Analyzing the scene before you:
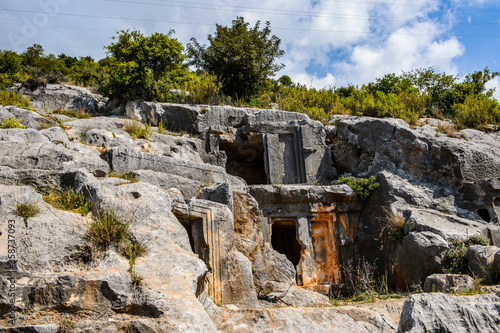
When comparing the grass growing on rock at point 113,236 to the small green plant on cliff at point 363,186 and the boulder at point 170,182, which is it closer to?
the boulder at point 170,182

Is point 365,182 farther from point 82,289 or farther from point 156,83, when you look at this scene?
point 82,289

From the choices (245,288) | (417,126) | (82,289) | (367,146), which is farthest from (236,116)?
(82,289)

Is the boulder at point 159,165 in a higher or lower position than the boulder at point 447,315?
higher

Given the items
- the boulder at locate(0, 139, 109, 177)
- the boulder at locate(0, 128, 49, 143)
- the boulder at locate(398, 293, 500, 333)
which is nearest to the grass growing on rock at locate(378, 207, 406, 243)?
the boulder at locate(398, 293, 500, 333)

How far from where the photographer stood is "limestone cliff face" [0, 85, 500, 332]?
4383mm

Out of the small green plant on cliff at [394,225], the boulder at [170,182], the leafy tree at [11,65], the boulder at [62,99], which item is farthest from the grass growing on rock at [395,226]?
the leafy tree at [11,65]

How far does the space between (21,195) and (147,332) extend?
2.55 meters

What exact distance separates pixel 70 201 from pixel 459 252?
25.2 feet

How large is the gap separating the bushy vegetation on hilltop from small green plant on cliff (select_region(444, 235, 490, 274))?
6.42 meters

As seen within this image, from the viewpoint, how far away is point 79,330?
4.03 meters

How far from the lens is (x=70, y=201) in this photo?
597 cm

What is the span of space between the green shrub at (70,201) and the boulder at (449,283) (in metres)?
6.00

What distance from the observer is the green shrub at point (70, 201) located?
5.77 metres

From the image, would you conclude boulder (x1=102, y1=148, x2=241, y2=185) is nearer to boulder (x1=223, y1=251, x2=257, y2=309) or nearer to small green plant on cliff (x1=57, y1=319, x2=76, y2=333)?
boulder (x1=223, y1=251, x2=257, y2=309)
